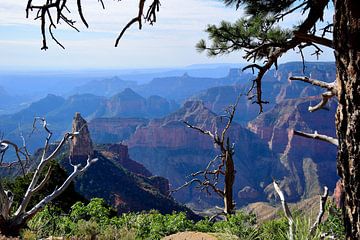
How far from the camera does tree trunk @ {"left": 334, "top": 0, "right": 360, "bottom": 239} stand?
2.48 m

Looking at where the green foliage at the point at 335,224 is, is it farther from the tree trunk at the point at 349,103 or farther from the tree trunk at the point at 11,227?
the tree trunk at the point at 11,227

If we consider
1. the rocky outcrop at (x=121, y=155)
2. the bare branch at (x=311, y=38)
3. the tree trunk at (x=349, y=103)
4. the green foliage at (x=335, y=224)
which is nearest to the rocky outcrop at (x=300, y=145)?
the rocky outcrop at (x=121, y=155)

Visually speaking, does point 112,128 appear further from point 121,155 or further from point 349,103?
point 349,103

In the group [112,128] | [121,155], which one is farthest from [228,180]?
[112,128]

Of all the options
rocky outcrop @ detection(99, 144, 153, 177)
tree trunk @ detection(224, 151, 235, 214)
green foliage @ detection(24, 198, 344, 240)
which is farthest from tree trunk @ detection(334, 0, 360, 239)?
rocky outcrop @ detection(99, 144, 153, 177)

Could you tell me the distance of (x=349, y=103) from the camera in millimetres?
2537

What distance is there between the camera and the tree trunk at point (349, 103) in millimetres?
2480

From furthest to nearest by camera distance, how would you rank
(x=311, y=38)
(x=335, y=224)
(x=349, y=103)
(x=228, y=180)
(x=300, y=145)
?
(x=300, y=145) < (x=228, y=180) < (x=335, y=224) < (x=311, y=38) < (x=349, y=103)

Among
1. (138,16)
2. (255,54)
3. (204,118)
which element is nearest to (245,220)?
(255,54)

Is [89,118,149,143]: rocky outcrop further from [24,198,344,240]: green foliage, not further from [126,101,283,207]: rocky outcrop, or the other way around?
[24,198,344,240]: green foliage

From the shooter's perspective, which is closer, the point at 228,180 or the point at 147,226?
the point at 147,226

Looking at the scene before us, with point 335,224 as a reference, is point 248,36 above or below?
above

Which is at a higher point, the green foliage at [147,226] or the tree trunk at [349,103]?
the tree trunk at [349,103]

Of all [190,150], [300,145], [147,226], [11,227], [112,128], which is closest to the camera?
[11,227]
